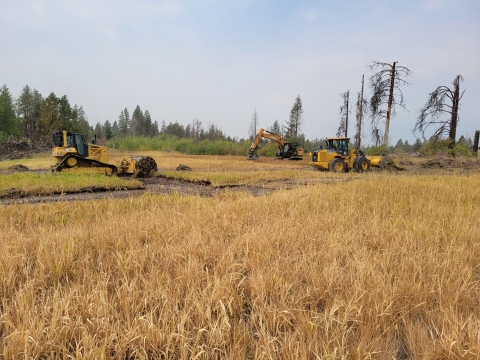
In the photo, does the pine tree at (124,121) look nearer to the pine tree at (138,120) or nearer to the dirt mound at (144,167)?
the pine tree at (138,120)

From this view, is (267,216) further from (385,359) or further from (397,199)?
(397,199)

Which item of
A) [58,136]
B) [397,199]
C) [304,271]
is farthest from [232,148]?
[304,271]

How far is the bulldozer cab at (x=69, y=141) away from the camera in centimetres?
1412

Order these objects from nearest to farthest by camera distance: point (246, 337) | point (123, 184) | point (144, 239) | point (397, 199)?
point (246, 337)
point (144, 239)
point (397, 199)
point (123, 184)

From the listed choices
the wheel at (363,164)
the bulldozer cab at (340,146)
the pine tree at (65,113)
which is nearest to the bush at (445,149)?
the wheel at (363,164)

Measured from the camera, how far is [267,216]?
4.53 meters

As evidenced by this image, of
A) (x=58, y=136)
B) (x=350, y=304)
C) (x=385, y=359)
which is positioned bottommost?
(x=385, y=359)

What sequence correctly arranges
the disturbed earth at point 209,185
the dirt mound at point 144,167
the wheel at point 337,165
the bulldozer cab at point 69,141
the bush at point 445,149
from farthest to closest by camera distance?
the bush at point 445,149 < the wheel at point 337,165 < the dirt mound at point 144,167 < the bulldozer cab at point 69,141 < the disturbed earth at point 209,185

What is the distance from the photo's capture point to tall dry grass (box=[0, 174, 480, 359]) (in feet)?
5.24

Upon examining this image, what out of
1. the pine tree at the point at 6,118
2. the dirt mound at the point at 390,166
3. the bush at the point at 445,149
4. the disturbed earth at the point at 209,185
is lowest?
the disturbed earth at the point at 209,185

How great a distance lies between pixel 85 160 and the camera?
14664mm

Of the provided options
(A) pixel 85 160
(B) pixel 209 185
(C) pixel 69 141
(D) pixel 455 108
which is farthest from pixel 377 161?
(C) pixel 69 141

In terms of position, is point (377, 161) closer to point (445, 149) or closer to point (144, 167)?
point (445, 149)

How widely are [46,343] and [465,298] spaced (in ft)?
9.73
